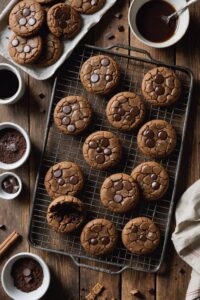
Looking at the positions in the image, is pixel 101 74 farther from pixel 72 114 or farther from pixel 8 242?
pixel 8 242

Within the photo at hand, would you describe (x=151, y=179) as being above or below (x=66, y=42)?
below

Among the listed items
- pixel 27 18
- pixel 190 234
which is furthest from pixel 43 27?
pixel 190 234

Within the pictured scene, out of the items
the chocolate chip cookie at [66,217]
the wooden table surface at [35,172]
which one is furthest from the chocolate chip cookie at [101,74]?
the chocolate chip cookie at [66,217]

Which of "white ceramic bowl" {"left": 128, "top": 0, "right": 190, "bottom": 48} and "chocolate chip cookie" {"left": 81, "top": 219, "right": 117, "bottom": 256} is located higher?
"white ceramic bowl" {"left": 128, "top": 0, "right": 190, "bottom": 48}

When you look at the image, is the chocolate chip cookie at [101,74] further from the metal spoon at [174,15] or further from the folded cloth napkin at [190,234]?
the folded cloth napkin at [190,234]

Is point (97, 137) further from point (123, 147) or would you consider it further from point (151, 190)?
point (151, 190)

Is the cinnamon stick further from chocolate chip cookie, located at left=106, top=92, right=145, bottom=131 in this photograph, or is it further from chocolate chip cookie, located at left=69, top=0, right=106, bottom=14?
chocolate chip cookie, located at left=69, top=0, right=106, bottom=14

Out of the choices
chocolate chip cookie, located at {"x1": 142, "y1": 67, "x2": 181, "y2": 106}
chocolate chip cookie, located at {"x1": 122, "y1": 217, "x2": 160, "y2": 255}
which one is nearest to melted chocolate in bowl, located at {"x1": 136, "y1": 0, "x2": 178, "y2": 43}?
chocolate chip cookie, located at {"x1": 142, "y1": 67, "x2": 181, "y2": 106}
